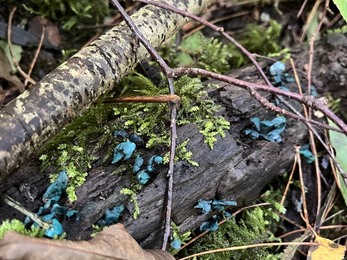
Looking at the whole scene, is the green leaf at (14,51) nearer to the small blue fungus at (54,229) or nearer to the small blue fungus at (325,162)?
the small blue fungus at (54,229)

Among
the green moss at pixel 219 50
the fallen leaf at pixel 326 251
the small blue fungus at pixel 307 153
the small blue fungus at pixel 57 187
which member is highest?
the green moss at pixel 219 50

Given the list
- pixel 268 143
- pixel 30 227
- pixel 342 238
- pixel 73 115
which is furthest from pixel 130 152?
pixel 342 238

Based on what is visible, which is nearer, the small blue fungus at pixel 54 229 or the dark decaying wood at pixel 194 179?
the small blue fungus at pixel 54 229

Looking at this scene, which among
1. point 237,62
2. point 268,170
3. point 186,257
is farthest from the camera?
point 237,62

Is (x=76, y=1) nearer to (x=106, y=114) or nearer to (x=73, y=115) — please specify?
(x=106, y=114)

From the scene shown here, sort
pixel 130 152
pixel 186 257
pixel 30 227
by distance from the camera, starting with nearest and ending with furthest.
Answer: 1. pixel 30 227
2. pixel 130 152
3. pixel 186 257

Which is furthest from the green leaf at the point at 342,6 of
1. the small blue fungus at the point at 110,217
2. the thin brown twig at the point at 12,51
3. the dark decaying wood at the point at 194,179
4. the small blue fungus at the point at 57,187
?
the thin brown twig at the point at 12,51

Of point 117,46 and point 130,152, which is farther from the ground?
point 117,46

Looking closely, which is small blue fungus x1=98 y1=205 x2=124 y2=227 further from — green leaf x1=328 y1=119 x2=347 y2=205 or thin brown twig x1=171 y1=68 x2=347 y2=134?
green leaf x1=328 y1=119 x2=347 y2=205
